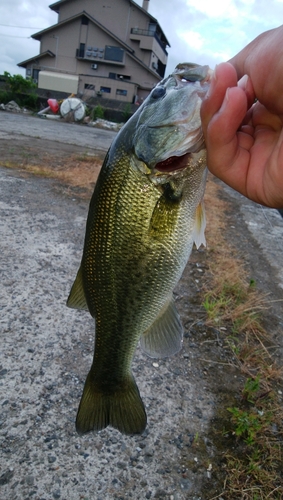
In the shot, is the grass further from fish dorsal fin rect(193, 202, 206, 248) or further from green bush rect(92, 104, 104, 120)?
green bush rect(92, 104, 104, 120)

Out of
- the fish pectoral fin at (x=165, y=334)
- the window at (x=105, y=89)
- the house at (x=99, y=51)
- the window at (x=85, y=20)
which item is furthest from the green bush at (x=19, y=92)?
the fish pectoral fin at (x=165, y=334)

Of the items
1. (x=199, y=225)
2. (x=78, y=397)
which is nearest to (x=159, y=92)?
(x=199, y=225)

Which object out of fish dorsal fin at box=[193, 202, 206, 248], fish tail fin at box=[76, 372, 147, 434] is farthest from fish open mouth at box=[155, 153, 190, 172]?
fish tail fin at box=[76, 372, 147, 434]

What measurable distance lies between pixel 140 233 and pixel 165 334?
524mm

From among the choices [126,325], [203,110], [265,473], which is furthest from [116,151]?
[265,473]

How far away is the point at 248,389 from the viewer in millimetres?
2695

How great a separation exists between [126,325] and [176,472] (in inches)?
44.8

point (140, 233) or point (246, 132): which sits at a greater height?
point (246, 132)

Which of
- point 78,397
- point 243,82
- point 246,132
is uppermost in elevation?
point 243,82

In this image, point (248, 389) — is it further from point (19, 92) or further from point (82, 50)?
point (82, 50)

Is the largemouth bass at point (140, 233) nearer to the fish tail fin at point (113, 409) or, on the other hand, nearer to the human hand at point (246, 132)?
the fish tail fin at point (113, 409)

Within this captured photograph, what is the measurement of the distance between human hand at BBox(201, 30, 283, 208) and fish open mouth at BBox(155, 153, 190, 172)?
0.10m

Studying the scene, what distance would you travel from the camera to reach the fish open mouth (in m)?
1.48

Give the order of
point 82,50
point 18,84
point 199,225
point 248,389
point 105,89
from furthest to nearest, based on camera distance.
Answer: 1. point 82,50
2. point 105,89
3. point 18,84
4. point 248,389
5. point 199,225
